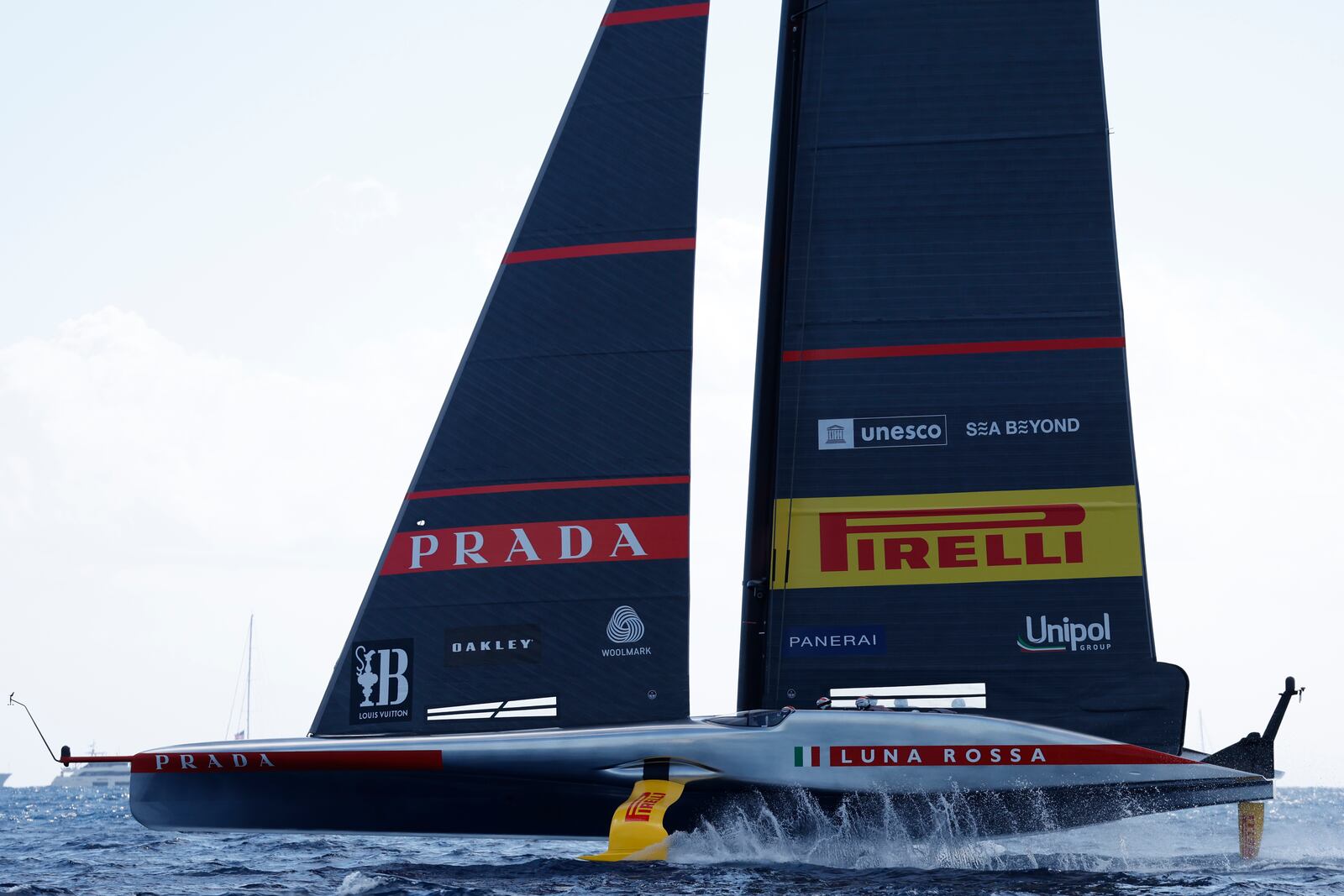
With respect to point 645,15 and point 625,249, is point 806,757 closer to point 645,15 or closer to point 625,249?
point 625,249

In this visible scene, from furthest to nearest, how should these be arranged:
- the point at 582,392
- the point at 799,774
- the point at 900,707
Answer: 1. the point at 582,392
2. the point at 900,707
3. the point at 799,774

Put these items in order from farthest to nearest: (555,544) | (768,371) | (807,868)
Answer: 1. (768,371)
2. (555,544)
3. (807,868)

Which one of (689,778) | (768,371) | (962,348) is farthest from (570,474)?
(962,348)

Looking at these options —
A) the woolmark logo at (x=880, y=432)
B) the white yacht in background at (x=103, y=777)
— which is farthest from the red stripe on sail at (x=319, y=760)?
the white yacht in background at (x=103, y=777)

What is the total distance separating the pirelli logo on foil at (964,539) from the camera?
35.2 ft

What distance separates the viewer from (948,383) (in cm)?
1099

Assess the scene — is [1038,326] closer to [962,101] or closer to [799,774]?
[962,101]

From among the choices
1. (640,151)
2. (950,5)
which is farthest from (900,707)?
(950,5)

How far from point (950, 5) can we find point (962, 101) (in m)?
0.82

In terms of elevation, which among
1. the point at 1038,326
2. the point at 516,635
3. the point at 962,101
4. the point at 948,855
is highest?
the point at 962,101

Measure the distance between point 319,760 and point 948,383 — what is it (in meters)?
5.39

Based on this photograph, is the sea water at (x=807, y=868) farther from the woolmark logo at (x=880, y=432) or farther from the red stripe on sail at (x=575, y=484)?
the woolmark logo at (x=880, y=432)

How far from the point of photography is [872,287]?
1110 cm

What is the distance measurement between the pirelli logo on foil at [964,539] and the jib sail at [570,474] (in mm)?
1083
